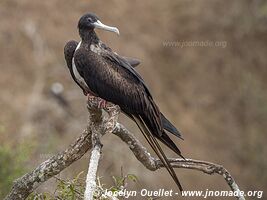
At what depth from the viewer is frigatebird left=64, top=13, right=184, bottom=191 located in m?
5.02

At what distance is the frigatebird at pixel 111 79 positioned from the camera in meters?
5.02

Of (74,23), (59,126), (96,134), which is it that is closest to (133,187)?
(59,126)

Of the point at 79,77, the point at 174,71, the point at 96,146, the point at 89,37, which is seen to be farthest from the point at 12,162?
the point at 174,71

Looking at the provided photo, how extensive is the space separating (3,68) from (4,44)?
544 millimetres

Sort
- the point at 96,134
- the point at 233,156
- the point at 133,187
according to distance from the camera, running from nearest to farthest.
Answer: the point at 96,134
the point at 133,187
the point at 233,156

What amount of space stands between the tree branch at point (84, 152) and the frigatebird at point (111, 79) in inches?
10.7

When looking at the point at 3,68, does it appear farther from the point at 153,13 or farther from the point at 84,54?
the point at 84,54

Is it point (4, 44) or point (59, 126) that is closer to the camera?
point (59, 126)

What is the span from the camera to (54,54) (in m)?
12.6

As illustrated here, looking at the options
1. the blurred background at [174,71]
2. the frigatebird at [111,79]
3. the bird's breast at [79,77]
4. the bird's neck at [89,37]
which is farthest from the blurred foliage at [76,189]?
the blurred background at [174,71]

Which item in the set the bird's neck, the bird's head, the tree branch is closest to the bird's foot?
the tree branch

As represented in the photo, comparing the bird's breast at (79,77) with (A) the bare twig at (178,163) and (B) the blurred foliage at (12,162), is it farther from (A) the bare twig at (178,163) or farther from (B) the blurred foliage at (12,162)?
(B) the blurred foliage at (12,162)

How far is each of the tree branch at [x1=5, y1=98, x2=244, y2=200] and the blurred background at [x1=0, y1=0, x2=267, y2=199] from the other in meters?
6.35

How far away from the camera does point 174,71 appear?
1402 centimetres
